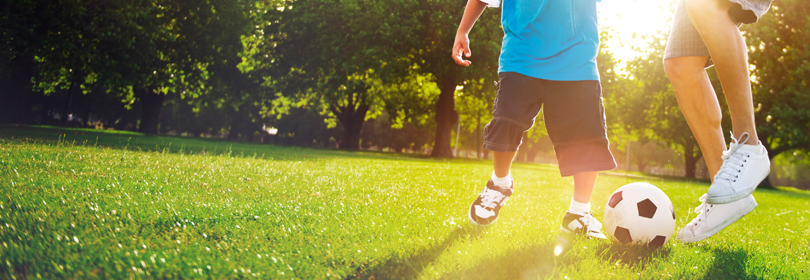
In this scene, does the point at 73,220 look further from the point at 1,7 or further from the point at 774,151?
the point at 774,151

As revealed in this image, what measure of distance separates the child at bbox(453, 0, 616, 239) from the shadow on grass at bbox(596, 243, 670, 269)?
0.30m

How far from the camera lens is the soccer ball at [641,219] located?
2854mm

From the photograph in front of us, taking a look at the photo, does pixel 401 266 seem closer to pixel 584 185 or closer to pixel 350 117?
pixel 584 185

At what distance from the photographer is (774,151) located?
1072 inches

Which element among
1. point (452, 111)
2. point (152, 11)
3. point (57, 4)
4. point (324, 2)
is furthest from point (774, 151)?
point (57, 4)

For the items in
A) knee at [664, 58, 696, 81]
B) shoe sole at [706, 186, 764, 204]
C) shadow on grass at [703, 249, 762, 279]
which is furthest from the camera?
knee at [664, 58, 696, 81]

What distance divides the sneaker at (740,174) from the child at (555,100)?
62 centimetres

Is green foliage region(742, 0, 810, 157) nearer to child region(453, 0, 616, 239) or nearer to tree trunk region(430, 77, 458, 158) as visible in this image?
tree trunk region(430, 77, 458, 158)

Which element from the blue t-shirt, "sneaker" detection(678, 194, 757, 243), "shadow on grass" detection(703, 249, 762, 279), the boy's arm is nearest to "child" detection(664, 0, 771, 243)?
"sneaker" detection(678, 194, 757, 243)

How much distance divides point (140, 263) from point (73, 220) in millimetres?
851

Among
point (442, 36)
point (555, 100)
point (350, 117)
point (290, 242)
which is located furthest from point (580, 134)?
point (350, 117)

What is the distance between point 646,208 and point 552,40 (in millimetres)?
1256

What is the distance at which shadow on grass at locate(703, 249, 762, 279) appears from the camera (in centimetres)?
223

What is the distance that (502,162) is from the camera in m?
3.19
